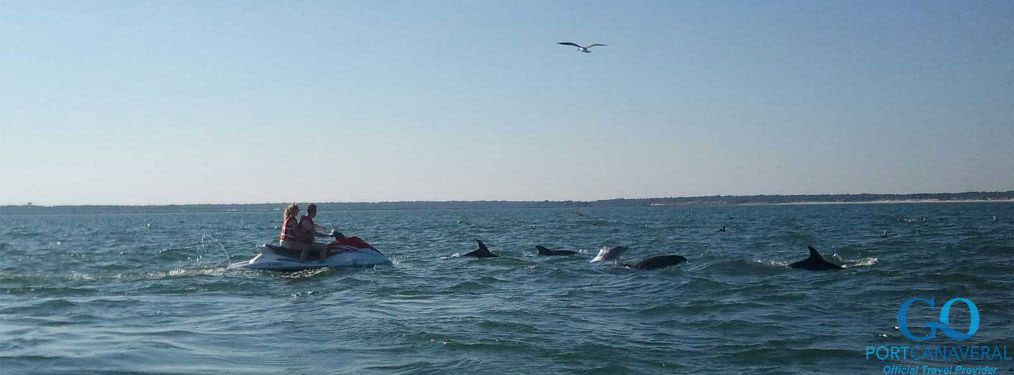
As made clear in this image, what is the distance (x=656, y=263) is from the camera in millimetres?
22547

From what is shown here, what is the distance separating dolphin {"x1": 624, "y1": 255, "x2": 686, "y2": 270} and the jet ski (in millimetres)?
6563

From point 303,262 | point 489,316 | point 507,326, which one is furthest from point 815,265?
point 303,262

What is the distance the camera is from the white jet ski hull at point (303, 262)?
73.7 feet

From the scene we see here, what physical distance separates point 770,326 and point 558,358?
11.7 ft

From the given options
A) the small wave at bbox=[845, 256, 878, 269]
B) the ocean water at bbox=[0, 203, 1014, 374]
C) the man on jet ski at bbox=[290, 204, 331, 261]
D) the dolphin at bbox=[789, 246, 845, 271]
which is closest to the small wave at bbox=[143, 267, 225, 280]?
→ the ocean water at bbox=[0, 203, 1014, 374]

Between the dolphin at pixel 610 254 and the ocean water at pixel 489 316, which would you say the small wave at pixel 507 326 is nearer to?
the ocean water at pixel 489 316

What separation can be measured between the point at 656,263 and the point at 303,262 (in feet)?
28.0

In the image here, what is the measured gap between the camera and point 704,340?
37.7 ft

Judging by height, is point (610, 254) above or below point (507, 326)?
above

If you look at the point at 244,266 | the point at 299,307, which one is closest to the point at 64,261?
the point at 244,266

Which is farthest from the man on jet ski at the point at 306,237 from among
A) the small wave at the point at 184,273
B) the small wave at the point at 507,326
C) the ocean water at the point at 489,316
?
the small wave at the point at 507,326

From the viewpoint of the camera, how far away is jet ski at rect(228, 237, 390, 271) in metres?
22.5

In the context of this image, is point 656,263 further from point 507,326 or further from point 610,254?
point 507,326

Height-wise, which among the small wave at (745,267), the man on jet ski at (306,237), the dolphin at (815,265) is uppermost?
the man on jet ski at (306,237)
